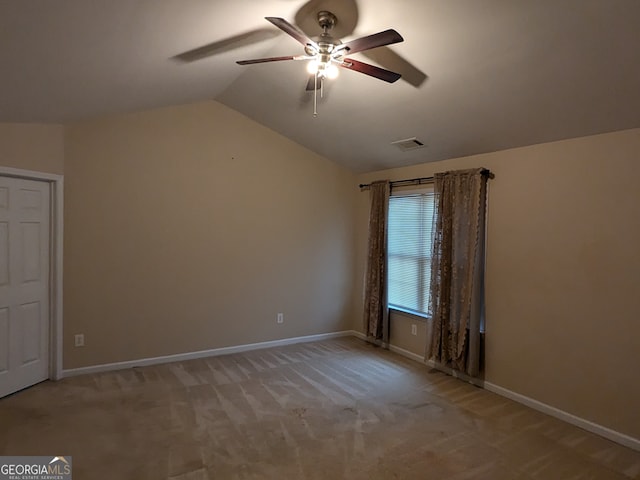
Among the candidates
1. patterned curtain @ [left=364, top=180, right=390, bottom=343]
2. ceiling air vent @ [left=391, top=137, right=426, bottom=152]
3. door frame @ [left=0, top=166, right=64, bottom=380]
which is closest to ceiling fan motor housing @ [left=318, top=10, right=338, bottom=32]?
ceiling air vent @ [left=391, top=137, right=426, bottom=152]

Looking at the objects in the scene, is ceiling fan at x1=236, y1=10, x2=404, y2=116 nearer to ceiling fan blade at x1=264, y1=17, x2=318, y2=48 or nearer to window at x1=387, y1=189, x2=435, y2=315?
ceiling fan blade at x1=264, y1=17, x2=318, y2=48

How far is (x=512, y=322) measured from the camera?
368 centimetres

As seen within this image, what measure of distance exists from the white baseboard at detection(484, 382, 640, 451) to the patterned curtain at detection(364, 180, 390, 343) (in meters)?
1.58

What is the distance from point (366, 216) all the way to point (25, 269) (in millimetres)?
3962

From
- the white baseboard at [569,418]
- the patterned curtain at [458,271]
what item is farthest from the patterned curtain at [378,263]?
the white baseboard at [569,418]

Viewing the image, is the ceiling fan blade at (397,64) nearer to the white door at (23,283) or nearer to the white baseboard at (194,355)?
the white door at (23,283)

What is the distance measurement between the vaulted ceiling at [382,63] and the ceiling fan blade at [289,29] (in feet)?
1.36

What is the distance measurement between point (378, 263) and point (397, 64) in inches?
106

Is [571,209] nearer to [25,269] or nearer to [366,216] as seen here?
[366,216]

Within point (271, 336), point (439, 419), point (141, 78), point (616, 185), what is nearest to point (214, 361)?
point (271, 336)

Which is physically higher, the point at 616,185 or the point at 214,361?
the point at 616,185

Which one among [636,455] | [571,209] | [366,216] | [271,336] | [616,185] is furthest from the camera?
[366,216]

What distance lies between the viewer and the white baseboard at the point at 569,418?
2893 mm

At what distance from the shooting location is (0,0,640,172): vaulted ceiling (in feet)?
7.27
